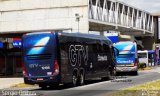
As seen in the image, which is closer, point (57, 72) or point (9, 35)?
point (57, 72)

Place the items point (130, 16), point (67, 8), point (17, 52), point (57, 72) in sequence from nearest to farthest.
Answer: point (57, 72) → point (17, 52) → point (67, 8) → point (130, 16)

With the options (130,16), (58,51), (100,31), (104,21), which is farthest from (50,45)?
(130,16)

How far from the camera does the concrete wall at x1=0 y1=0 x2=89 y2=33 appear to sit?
5597 cm

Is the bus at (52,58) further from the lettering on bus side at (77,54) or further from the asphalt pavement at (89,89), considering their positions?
the asphalt pavement at (89,89)

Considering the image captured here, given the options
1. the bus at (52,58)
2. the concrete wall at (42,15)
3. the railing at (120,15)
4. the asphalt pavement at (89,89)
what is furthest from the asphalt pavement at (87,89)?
the railing at (120,15)

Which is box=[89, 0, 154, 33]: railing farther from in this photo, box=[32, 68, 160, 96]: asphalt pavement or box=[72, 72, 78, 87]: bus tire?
box=[72, 72, 78, 87]: bus tire

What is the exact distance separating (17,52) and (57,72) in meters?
24.0

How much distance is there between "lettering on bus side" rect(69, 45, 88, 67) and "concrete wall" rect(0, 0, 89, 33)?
2455cm

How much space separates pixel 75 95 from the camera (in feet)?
70.3

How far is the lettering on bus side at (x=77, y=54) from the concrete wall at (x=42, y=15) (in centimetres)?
2455

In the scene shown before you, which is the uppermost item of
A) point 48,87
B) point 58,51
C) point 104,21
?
point 104,21

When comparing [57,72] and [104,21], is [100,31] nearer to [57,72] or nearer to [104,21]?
[104,21]

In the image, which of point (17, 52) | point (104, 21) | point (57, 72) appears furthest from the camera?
point (104, 21)

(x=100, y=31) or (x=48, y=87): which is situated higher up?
(x=100, y=31)
